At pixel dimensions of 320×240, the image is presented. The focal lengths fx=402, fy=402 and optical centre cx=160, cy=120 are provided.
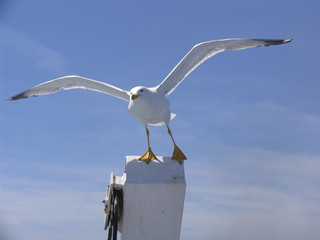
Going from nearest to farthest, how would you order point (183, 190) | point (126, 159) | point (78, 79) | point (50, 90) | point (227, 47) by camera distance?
1. point (183, 190)
2. point (126, 159)
3. point (227, 47)
4. point (78, 79)
5. point (50, 90)

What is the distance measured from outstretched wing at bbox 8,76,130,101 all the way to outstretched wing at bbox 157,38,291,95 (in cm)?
135

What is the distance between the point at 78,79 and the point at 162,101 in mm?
3198

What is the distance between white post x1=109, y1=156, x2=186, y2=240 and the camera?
8.72 metres

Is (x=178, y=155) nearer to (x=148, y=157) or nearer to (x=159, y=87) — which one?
(x=148, y=157)

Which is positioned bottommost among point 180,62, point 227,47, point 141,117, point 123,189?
point 123,189

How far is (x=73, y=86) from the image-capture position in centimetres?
1274

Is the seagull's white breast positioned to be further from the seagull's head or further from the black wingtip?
the black wingtip

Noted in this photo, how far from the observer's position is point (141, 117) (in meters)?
10.4

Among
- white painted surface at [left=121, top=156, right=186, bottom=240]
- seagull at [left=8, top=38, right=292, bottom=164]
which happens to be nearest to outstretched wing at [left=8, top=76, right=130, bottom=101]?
seagull at [left=8, top=38, right=292, bottom=164]

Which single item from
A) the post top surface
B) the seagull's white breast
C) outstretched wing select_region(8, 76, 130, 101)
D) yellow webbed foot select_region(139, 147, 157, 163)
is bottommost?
the post top surface

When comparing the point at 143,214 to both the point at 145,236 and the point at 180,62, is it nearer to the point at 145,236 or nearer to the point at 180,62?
the point at 145,236

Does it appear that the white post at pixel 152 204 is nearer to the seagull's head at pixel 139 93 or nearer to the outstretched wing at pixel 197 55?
the seagull's head at pixel 139 93

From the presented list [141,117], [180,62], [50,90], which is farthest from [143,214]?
[50,90]

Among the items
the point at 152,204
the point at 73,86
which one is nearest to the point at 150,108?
the point at 152,204
